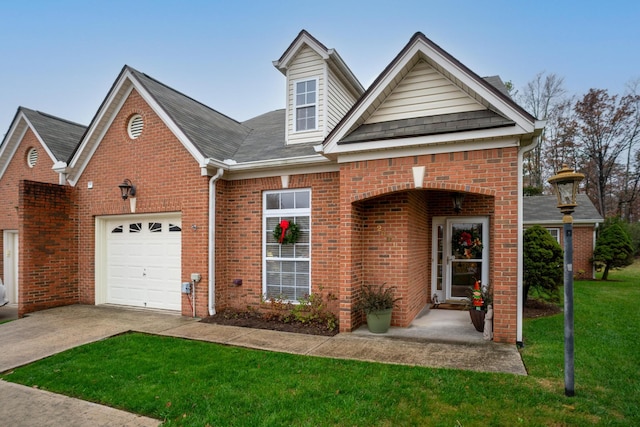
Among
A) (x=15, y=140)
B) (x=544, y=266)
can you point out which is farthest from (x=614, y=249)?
(x=15, y=140)

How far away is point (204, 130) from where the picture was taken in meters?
9.57

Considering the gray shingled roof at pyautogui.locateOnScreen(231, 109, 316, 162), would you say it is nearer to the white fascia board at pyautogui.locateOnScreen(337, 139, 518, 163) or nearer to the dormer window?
the dormer window

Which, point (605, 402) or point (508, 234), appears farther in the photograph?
point (508, 234)

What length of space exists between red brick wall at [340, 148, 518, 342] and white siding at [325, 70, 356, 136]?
8.22 ft

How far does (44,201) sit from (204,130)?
4.56 meters

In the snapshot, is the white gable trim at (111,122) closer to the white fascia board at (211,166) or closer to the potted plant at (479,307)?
the white fascia board at (211,166)

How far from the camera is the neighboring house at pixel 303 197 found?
5.98 meters

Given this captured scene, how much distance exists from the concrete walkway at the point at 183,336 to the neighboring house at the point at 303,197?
59 centimetres

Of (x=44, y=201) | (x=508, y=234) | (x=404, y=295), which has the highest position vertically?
(x=44, y=201)

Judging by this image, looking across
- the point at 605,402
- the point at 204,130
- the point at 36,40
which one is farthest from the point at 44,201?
the point at 605,402

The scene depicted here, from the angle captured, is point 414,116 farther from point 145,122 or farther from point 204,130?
point 145,122

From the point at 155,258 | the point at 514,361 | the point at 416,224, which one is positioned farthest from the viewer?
the point at 155,258

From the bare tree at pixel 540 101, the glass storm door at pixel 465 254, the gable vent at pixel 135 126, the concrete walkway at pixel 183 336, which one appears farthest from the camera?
the bare tree at pixel 540 101

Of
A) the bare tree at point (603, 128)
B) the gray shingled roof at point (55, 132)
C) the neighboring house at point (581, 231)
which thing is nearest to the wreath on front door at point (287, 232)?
the gray shingled roof at point (55, 132)
